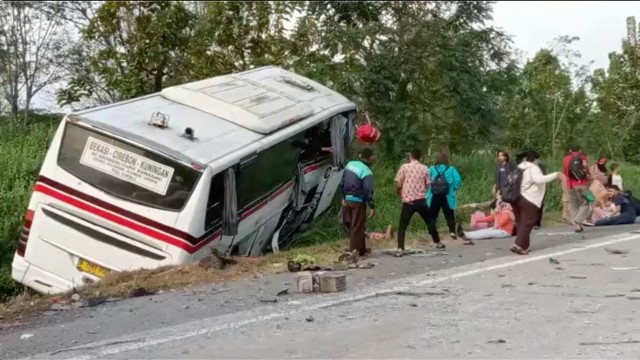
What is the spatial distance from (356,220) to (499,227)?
14.9 feet

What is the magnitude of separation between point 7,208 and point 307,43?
977 centimetres

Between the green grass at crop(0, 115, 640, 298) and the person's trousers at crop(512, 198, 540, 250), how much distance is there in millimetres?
3667

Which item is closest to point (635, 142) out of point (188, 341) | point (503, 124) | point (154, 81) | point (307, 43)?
point (503, 124)

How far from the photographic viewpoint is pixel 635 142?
35625 millimetres

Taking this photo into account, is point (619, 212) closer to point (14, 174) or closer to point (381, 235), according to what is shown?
point (381, 235)

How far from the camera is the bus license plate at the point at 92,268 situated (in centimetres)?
863

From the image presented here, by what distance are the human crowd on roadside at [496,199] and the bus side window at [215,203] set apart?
5.99 ft

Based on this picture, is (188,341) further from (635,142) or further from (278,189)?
(635,142)

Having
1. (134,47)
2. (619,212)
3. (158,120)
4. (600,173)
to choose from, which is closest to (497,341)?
(158,120)

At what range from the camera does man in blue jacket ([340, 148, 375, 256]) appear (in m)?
10.0

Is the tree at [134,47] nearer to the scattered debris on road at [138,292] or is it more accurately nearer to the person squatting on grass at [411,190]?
the person squatting on grass at [411,190]

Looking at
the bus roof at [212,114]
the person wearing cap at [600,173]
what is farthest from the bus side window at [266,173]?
the person wearing cap at [600,173]

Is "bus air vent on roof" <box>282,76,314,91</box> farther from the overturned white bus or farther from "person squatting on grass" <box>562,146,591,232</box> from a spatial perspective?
"person squatting on grass" <box>562,146,591,232</box>

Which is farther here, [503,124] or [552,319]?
[503,124]
